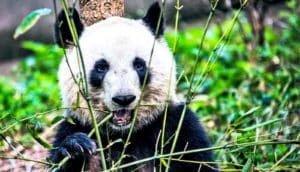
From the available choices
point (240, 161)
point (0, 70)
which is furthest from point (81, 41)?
point (0, 70)

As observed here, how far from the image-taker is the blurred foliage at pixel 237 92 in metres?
5.40

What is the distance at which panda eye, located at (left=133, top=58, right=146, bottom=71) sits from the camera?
449 cm

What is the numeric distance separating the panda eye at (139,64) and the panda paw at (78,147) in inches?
25.8

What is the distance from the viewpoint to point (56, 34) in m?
4.86

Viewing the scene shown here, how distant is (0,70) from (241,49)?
19.0ft

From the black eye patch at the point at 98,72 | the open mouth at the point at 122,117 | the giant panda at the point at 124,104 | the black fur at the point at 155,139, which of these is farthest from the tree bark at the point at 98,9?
the open mouth at the point at 122,117

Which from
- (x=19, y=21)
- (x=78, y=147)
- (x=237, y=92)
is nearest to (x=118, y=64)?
(x=78, y=147)

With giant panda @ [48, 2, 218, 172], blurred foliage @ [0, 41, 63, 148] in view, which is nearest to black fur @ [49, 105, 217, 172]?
giant panda @ [48, 2, 218, 172]

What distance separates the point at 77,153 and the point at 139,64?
80 cm

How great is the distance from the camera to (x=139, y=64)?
178 inches

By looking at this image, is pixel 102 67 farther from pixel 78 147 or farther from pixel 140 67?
pixel 78 147

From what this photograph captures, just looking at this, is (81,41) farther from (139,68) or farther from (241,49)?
(241,49)

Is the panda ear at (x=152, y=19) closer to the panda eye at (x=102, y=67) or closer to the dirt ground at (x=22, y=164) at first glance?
the panda eye at (x=102, y=67)

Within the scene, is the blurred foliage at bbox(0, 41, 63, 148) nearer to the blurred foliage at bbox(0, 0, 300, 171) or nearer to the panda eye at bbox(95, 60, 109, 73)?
the blurred foliage at bbox(0, 0, 300, 171)
